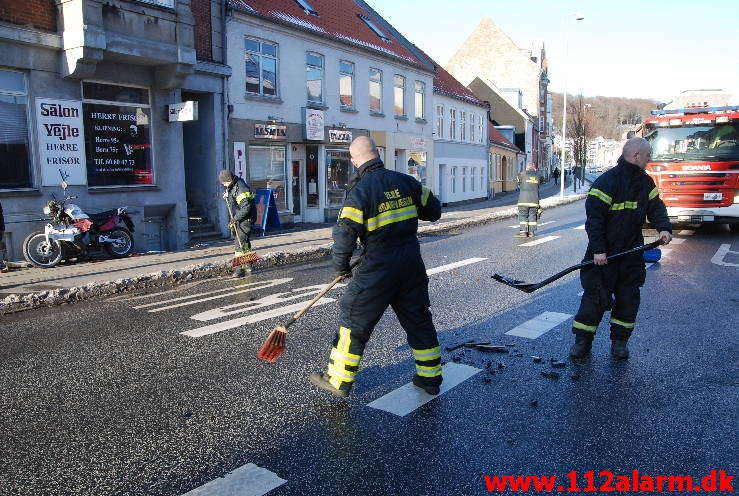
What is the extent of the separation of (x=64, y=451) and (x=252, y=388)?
1473 millimetres

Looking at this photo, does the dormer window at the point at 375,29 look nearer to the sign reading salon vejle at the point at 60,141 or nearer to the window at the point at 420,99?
the window at the point at 420,99

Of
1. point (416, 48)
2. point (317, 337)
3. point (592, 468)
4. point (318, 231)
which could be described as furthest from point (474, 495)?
point (416, 48)

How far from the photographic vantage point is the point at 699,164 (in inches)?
579

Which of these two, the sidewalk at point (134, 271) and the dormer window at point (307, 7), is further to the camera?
the dormer window at point (307, 7)

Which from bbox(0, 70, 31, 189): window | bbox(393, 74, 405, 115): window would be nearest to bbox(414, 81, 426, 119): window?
bbox(393, 74, 405, 115): window

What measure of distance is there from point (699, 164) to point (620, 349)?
11.2m

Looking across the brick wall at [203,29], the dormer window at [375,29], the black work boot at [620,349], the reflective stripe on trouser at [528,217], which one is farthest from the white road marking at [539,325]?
the dormer window at [375,29]

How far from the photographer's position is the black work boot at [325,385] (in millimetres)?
4496

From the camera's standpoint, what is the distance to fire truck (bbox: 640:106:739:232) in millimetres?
14578

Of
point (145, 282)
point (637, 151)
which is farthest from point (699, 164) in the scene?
point (145, 282)

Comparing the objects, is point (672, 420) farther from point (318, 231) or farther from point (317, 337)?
point (318, 231)

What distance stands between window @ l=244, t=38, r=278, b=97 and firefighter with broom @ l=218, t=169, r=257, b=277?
8577mm

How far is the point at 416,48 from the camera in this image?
94.2 ft

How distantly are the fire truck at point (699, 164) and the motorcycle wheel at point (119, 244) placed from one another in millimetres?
12752
